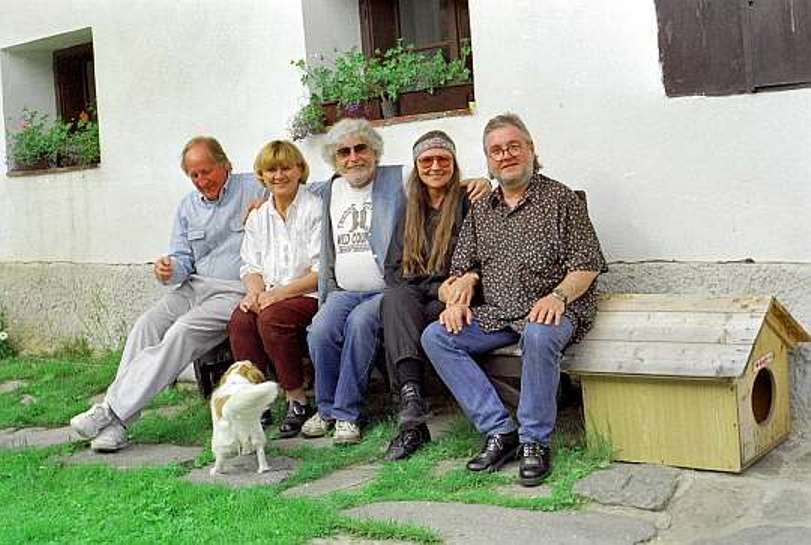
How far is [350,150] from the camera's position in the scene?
4.88 meters

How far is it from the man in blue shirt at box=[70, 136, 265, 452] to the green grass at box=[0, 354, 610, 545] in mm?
265

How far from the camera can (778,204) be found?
4.29 m

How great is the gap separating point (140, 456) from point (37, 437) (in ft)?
2.78

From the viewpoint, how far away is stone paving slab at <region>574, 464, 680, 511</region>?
3667 millimetres

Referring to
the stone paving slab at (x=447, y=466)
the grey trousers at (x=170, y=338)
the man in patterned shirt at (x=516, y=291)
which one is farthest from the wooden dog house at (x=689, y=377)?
the grey trousers at (x=170, y=338)

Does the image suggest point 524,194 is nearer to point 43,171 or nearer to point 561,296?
point 561,296

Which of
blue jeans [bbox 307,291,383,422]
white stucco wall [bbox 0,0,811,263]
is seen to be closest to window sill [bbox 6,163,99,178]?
white stucco wall [bbox 0,0,811,263]

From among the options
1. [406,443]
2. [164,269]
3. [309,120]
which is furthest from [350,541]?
[309,120]

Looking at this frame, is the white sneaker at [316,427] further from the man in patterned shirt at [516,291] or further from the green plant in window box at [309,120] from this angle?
the green plant in window box at [309,120]

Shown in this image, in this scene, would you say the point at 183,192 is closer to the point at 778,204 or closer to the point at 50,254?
the point at 50,254

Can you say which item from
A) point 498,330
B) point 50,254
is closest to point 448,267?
point 498,330

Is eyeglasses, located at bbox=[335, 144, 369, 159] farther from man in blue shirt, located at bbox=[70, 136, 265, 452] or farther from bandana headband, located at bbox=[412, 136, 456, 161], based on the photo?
man in blue shirt, located at bbox=[70, 136, 265, 452]

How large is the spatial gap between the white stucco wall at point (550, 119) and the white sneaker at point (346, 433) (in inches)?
53.9

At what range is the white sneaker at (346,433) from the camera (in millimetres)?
4680
